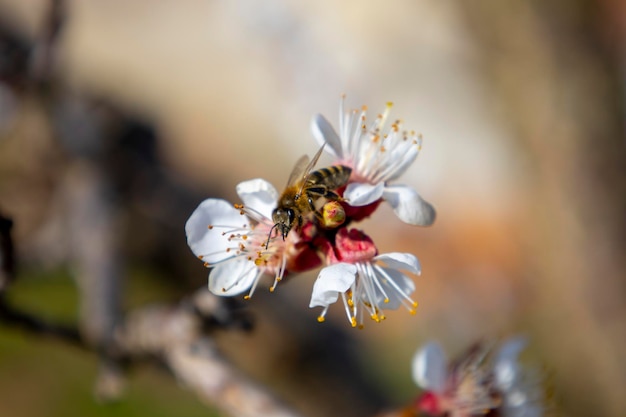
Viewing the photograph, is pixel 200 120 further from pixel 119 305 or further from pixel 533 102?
pixel 119 305

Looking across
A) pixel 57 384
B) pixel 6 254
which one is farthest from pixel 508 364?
pixel 57 384

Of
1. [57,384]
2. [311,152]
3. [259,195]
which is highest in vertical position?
[311,152]

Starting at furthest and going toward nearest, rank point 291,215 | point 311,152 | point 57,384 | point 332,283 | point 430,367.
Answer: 1. point 311,152
2. point 57,384
3. point 430,367
4. point 291,215
5. point 332,283

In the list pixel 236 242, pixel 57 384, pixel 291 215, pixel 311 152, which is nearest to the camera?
pixel 291 215

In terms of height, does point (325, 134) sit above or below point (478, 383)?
above

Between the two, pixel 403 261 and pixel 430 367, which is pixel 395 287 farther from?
pixel 430 367

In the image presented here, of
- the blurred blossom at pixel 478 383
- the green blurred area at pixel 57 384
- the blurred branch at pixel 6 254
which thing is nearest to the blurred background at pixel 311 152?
the green blurred area at pixel 57 384

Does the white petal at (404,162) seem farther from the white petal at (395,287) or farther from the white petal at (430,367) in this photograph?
the white petal at (430,367)

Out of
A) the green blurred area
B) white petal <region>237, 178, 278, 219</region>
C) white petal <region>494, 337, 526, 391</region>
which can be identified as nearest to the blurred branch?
white petal <region>237, 178, 278, 219</region>
